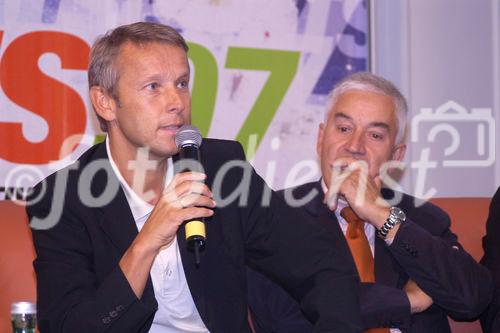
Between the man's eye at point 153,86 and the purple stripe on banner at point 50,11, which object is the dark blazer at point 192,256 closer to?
the man's eye at point 153,86

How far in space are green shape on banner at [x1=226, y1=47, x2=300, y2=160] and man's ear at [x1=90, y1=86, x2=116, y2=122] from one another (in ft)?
7.16

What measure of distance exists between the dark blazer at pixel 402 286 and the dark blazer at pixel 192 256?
0.77 feet

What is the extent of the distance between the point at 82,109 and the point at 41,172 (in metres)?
0.44

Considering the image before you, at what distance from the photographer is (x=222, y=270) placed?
270 centimetres

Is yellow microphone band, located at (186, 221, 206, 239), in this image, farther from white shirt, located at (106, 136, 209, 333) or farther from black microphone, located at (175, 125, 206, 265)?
white shirt, located at (106, 136, 209, 333)

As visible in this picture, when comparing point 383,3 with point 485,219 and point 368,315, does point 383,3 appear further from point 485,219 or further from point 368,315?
point 368,315

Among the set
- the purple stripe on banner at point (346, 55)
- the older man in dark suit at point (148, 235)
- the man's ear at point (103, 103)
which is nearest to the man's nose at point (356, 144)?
the older man in dark suit at point (148, 235)

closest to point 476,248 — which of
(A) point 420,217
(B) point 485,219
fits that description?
(B) point 485,219

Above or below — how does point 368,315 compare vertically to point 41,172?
below

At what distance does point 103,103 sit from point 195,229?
86 cm

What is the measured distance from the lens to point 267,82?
5.06 meters

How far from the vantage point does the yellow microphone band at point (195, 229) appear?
2.12 m

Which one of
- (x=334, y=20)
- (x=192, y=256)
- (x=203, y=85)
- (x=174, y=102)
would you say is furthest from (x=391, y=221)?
(x=334, y=20)

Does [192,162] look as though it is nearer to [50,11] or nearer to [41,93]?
[41,93]
